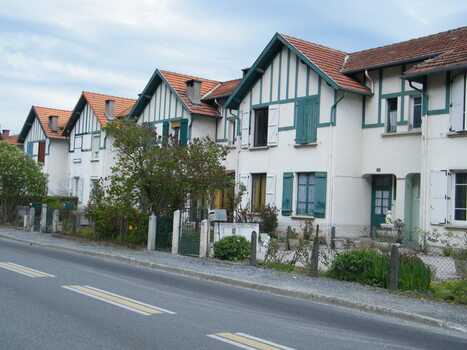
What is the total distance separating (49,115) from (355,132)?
27.6m

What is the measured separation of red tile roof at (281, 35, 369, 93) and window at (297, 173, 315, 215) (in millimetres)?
3835

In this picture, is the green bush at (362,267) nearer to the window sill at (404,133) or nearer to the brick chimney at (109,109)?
the window sill at (404,133)

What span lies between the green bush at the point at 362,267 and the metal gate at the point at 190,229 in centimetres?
536

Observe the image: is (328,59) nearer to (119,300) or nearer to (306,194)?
(306,194)

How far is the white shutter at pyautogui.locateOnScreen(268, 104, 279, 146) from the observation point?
79.6 feet

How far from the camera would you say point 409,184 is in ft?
68.9

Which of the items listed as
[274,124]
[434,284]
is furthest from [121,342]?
[274,124]

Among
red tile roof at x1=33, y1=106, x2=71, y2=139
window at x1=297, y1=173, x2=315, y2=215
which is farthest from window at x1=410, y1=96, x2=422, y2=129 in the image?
red tile roof at x1=33, y1=106, x2=71, y2=139

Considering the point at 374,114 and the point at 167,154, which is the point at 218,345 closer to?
the point at 167,154

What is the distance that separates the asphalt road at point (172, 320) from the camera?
6.86 meters

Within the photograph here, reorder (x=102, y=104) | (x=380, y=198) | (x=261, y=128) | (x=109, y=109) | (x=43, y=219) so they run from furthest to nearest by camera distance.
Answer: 1. (x=102, y=104)
2. (x=109, y=109)
3. (x=43, y=219)
4. (x=261, y=128)
5. (x=380, y=198)

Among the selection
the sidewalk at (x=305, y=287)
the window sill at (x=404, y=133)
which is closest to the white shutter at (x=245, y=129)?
the window sill at (x=404, y=133)

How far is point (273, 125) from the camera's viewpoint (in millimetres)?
24375

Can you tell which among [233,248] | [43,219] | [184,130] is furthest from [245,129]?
[233,248]
